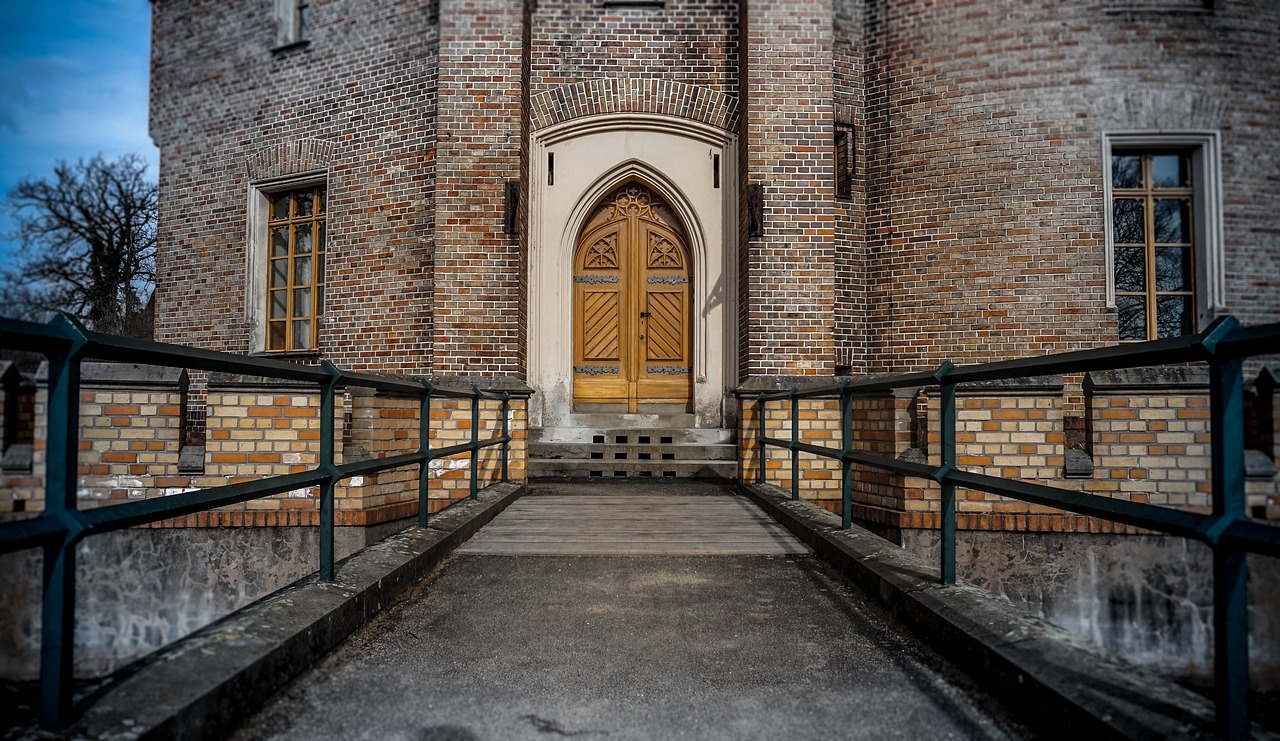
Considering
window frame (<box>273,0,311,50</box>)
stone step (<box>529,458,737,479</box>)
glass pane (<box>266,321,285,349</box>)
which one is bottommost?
A: stone step (<box>529,458,737,479</box>)

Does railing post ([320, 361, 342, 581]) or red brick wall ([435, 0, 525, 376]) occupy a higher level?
red brick wall ([435, 0, 525, 376])

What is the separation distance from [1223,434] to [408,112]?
8703mm

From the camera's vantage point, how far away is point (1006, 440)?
541 centimetres

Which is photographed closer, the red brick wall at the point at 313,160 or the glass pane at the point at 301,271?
the red brick wall at the point at 313,160

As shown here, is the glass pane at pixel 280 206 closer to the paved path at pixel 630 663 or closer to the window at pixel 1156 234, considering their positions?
the paved path at pixel 630 663

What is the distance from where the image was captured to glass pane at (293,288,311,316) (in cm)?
1004

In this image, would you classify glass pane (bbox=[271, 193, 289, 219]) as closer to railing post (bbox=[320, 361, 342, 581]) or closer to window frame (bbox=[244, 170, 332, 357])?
window frame (bbox=[244, 170, 332, 357])

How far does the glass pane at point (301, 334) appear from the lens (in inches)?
394

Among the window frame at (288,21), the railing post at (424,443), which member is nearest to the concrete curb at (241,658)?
the railing post at (424,443)

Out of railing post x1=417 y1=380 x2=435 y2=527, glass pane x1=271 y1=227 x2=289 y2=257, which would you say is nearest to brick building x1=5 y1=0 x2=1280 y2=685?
glass pane x1=271 y1=227 x2=289 y2=257

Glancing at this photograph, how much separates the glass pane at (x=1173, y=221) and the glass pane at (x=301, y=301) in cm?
963

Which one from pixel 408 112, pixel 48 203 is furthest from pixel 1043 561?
pixel 48 203

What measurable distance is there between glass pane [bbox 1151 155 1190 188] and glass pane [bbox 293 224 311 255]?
31.6 feet

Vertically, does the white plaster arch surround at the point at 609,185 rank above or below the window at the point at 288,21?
→ below
